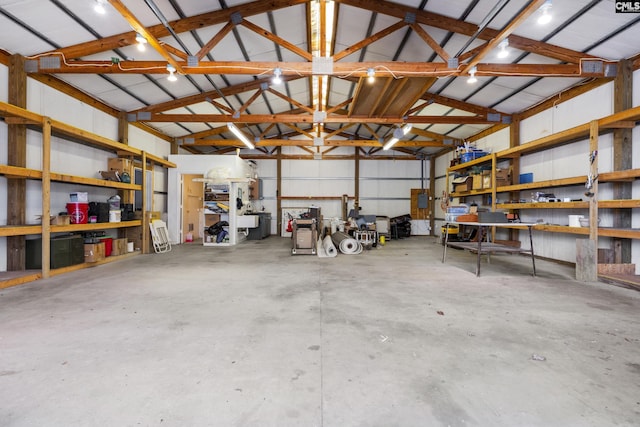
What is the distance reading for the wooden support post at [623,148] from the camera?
177 inches

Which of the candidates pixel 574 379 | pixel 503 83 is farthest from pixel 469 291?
pixel 503 83

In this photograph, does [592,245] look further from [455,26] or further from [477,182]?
[455,26]

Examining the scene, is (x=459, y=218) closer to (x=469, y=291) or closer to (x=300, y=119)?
(x=469, y=291)

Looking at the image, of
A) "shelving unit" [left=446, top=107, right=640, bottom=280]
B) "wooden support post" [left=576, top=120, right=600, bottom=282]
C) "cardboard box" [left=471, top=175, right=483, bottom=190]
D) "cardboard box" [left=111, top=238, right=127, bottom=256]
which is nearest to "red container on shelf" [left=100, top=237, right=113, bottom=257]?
"cardboard box" [left=111, top=238, right=127, bottom=256]

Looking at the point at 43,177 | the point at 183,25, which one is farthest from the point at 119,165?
the point at 183,25

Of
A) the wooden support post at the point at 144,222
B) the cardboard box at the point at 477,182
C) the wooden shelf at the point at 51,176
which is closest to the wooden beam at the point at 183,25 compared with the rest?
the wooden shelf at the point at 51,176

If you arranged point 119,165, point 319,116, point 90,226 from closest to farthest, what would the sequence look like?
point 90,226, point 119,165, point 319,116

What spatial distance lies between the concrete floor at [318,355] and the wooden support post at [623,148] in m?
1.33

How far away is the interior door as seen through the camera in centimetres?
951

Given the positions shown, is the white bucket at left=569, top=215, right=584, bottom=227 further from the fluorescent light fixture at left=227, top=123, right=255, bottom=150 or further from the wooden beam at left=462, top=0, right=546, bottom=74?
the fluorescent light fixture at left=227, top=123, right=255, bottom=150

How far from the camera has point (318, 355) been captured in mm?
2023

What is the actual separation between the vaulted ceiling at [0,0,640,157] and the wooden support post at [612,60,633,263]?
195 millimetres

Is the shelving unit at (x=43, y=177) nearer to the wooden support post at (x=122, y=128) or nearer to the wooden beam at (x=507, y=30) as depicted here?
the wooden support post at (x=122, y=128)

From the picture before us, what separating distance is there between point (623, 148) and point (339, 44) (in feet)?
18.7
